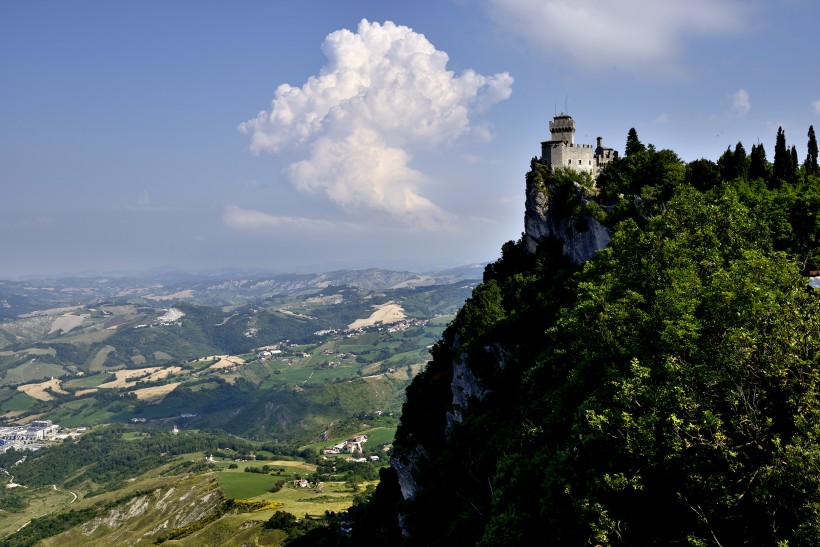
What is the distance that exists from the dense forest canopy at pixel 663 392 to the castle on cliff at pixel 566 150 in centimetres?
1632

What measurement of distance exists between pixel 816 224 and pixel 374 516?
63465mm

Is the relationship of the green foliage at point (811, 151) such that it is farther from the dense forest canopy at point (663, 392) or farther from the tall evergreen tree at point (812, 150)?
the dense forest canopy at point (663, 392)

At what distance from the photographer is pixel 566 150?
251 ft

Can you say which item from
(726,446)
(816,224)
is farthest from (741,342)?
(816,224)

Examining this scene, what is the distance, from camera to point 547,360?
40.1 metres

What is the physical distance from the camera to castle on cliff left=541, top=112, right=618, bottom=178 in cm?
7594

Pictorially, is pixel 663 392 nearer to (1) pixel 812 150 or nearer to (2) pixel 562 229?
(2) pixel 562 229

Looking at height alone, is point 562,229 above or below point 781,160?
below

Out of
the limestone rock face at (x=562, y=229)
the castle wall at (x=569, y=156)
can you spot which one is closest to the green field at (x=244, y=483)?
the limestone rock face at (x=562, y=229)

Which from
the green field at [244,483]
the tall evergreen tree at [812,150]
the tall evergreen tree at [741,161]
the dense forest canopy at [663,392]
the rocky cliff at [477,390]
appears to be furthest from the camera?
the green field at [244,483]

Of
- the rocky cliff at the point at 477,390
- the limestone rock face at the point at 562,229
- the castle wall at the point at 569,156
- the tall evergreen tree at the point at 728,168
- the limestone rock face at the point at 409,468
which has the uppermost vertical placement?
the castle wall at the point at 569,156

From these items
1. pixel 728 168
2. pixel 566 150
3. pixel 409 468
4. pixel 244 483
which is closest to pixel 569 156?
pixel 566 150

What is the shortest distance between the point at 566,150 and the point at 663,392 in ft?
190

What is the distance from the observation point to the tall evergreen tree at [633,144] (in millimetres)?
76375
